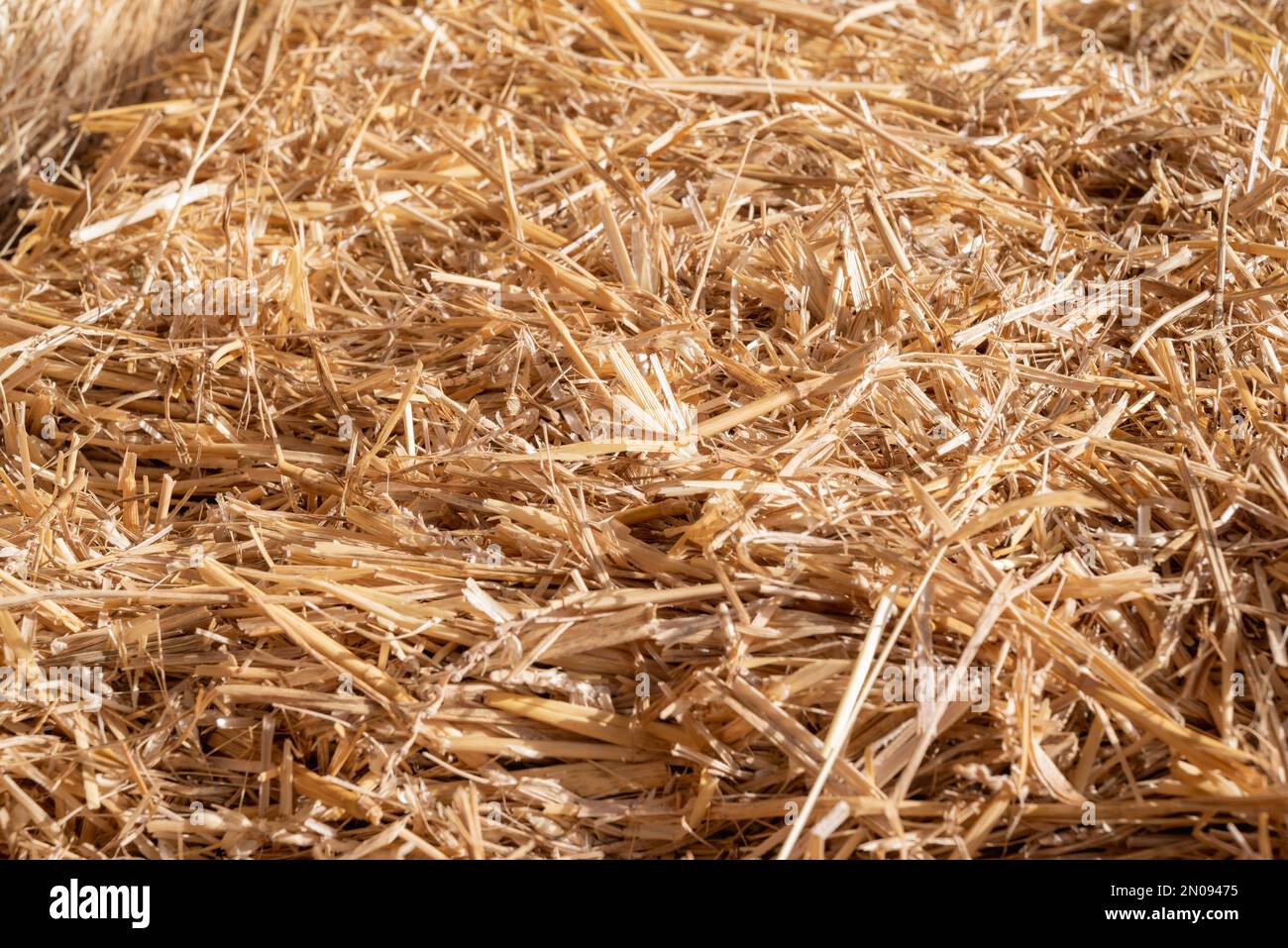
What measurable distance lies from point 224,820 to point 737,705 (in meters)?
0.64

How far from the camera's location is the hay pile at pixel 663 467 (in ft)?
4.69

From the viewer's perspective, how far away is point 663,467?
1.67 metres

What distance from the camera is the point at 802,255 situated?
1.95 m

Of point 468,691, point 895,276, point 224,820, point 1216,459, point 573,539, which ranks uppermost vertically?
point 895,276

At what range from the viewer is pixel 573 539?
1594mm

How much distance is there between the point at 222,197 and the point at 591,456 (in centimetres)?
110

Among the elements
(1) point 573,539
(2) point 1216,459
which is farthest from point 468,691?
(2) point 1216,459

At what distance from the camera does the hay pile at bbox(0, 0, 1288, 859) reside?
4.69 feet
